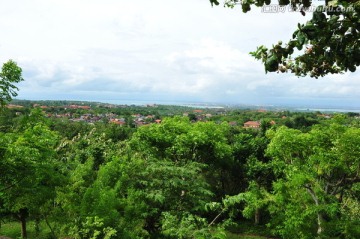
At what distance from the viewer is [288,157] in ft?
54.7

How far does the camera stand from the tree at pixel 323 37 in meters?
2.45

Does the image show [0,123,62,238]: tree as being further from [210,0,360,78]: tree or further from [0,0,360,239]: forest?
[210,0,360,78]: tree

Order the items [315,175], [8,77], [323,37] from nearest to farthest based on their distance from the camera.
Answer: [323,37] → [8,77] → [315,175]

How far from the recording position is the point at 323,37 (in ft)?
8.61

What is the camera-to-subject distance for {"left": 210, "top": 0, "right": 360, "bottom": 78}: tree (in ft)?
8.03

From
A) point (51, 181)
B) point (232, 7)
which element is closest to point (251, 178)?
point (51, 181)

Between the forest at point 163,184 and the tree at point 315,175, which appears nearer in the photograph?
the forest at point 163,184

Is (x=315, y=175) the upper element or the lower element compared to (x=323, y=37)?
lower

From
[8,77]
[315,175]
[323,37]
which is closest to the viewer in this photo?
[323,37]

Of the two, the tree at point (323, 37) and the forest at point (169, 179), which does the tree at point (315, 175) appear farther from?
the tree at point (323, 37)

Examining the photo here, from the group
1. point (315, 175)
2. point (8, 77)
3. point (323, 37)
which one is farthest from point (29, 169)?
point (315, 175)

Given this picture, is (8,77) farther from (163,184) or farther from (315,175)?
(315,175)

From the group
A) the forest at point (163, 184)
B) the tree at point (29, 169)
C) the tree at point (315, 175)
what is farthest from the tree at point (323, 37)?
the tree at point (315, 175)

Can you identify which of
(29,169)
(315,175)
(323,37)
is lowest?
(315,175)
